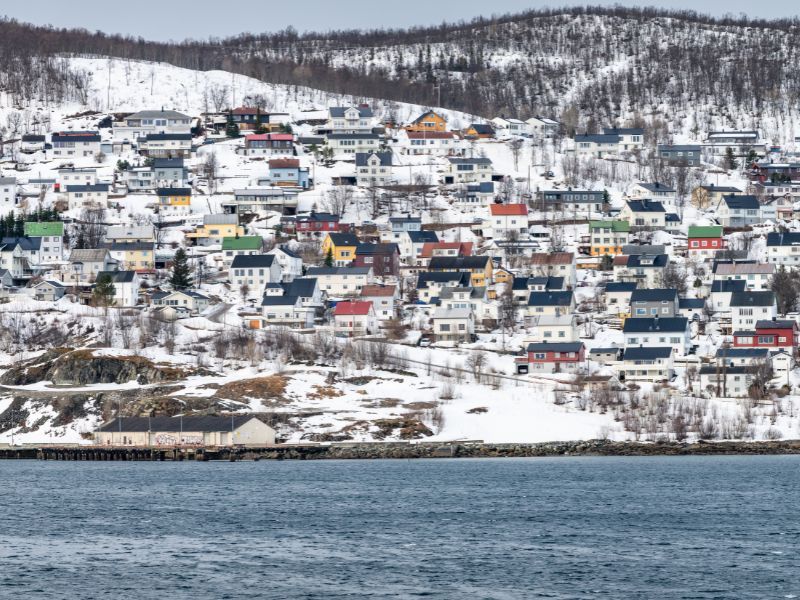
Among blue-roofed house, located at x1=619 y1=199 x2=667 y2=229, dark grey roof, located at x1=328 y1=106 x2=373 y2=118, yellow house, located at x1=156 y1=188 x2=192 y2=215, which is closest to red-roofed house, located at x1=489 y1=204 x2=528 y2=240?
blue-roofed house, located at x1=619 y1=199 x2=667 y2=229

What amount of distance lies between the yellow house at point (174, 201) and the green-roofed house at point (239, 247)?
46.6 ft

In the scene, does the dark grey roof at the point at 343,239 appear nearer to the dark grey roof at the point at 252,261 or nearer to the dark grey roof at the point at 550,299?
the dark grey roof at the point at 252,261

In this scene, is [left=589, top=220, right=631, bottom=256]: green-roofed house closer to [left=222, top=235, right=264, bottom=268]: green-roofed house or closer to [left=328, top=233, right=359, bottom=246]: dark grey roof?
[left=328, top=233, right=359, bottom=246]: dark grey roof

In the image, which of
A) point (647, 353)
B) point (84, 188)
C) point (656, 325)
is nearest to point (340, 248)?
point (84, 188)

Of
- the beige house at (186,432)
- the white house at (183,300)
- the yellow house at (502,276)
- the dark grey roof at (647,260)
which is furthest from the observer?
the yellow house at (502,276)

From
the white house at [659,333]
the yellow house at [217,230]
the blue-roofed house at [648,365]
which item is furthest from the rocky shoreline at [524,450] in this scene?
the yellow house at [217,230]

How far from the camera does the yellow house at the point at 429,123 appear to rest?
539 ft

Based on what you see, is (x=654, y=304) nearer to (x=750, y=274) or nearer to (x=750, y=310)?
(x=750, y=310)

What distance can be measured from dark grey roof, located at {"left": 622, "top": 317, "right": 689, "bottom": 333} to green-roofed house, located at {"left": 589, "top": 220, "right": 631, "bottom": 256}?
25.0 metres

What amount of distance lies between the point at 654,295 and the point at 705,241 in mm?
19547

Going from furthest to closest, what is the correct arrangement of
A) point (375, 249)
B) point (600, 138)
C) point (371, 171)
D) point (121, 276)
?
1. point (600, 138)
2. point (371, 171)
3. point (375, 249)
4. point (121, 276)

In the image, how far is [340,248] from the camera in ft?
415

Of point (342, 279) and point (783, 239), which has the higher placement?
point (783, 239)

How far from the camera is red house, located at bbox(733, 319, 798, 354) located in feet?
330
